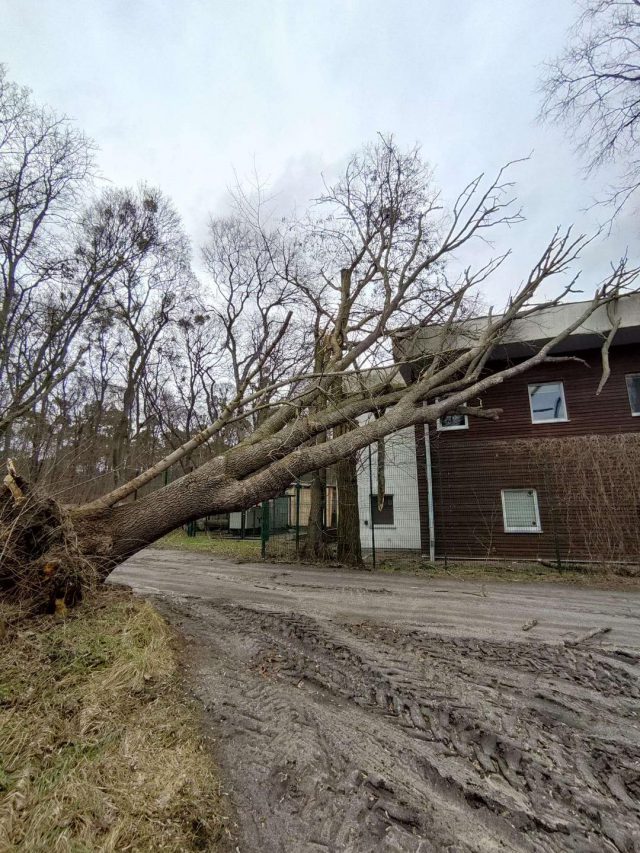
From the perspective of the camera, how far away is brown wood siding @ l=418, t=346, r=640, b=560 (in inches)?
458

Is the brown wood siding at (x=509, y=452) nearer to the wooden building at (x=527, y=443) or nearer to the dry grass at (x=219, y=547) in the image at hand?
the wooden building at (x=527, y=443)

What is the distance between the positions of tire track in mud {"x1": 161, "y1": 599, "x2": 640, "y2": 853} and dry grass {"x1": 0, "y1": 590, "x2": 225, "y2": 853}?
0.24 meters

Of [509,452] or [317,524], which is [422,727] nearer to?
[317,524]

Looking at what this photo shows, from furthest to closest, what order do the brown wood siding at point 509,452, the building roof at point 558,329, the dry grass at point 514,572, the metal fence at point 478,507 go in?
the brown wood siding at point 509,452 < the building roof at point 558,329 < the metal fence at point 478,507 < the dry grass at point 514,572

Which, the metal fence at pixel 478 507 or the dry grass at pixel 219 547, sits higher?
the metal fence at pixel 478 507

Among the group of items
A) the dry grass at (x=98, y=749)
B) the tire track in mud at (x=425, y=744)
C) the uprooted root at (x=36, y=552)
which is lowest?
the tire track in mud at (x=425, y=744)

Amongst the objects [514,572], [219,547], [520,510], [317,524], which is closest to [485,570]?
[514,572]

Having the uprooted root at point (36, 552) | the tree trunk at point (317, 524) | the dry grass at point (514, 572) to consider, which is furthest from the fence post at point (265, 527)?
the uprooted root at point (36, 552)

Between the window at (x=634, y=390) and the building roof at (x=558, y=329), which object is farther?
the window at (x=634, y=390)

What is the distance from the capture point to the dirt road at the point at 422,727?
74.9 inches

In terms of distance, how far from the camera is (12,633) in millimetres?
3633

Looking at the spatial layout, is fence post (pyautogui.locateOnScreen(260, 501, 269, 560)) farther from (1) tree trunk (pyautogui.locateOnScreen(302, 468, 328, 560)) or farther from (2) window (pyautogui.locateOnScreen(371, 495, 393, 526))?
(2) window (pyautogui.locateOnScreen(371, 495, 393, 526))

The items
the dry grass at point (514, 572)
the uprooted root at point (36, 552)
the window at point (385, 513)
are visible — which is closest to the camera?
the uprooted root at point (36, 552)

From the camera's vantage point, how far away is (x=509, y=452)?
1121 centimetres
